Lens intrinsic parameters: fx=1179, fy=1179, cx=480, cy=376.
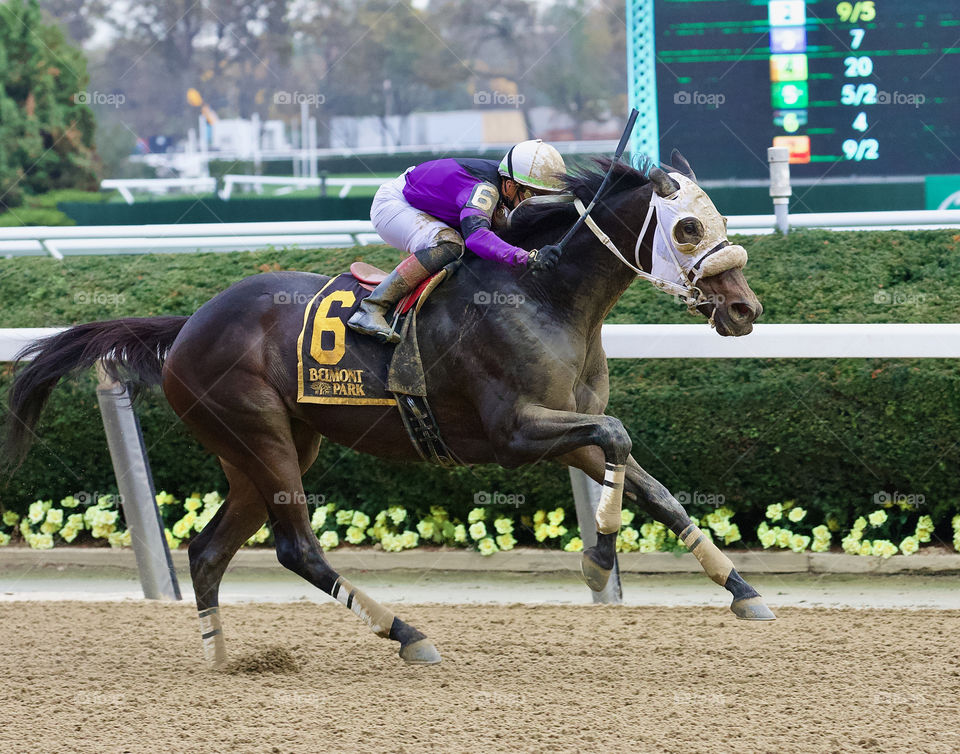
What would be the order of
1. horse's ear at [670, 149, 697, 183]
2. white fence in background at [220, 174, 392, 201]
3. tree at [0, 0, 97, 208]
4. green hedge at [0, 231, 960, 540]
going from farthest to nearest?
1. tree at [0, 0, 97, 208]
2. white fence in background at [220, 174, 392, 201]
3. green hedge at [0, 231, 960, 540]
4. horse's ear at [670, 149, 697, 183]

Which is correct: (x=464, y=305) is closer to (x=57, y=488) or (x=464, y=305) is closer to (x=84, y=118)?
(x=57, y=488)

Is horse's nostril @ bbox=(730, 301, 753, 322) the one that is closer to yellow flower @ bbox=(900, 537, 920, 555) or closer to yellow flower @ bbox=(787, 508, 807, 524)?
yellow flower @ bbox=(787, 508, 807, 524)

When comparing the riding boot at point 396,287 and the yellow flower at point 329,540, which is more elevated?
the riding boot at point 396,287

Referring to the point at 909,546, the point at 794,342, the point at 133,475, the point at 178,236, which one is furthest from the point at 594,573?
the point at 178,236

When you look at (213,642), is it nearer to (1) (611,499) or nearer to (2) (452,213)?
(1) (611,499)

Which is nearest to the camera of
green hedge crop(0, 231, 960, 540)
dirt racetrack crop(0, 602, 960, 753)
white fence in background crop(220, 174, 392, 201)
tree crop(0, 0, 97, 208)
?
dirt racetrack crop(0, 602, 960, 753)

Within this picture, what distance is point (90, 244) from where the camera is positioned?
8.25 meters

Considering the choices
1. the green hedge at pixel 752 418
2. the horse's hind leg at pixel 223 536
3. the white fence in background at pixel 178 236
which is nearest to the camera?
the horse's hind leg at pixel 223 536

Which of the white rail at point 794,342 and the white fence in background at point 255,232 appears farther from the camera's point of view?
the white fence in background at point 255,232

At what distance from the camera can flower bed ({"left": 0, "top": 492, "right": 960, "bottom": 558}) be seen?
17.7 ft

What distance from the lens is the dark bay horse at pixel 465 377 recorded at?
12.4ft

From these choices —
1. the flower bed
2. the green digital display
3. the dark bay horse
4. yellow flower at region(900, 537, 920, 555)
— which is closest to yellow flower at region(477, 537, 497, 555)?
the flower bed

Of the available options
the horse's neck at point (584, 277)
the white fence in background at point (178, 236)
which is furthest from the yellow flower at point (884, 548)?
the white fence in background at point (178, 236)

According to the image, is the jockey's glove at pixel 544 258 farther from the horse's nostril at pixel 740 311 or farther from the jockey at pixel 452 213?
the horse's nostril at pixel 740 311
